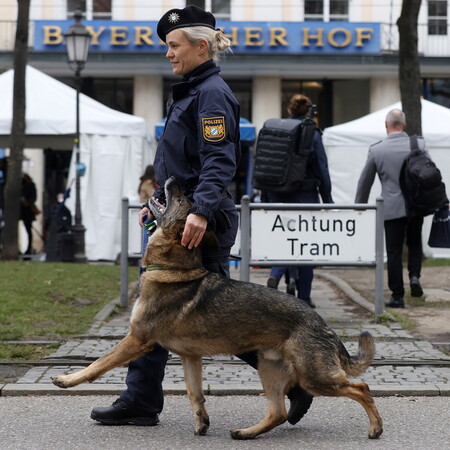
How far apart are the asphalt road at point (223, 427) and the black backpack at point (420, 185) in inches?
177

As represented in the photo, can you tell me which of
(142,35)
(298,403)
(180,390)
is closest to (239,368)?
(180,390)

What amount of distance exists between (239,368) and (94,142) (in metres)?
11.7

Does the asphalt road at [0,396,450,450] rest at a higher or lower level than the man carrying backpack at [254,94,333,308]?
lower

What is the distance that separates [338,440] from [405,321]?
15.3ft

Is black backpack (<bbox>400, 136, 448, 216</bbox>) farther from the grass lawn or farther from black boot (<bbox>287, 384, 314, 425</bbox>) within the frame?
black boot (<bbox>287, 384, 314, 425</bbox>)

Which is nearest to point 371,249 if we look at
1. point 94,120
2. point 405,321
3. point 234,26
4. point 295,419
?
point 405,321

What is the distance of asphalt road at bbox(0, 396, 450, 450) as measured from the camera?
5344 millimetres

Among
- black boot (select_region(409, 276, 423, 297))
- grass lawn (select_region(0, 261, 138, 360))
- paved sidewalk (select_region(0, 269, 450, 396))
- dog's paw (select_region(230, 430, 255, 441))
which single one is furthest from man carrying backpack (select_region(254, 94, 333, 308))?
dog's paw (select_region(230, 430, 255, 441))

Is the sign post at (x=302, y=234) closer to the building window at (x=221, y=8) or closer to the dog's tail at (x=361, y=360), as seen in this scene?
the dog's tail at (x=361, y=360)

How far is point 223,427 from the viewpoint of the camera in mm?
5793

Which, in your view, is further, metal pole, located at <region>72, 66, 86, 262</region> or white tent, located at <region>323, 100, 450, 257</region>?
white tent, located at <region>323, 100, 450, 257</region>

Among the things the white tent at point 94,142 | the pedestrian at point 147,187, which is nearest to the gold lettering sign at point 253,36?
the white tent at point 94,142

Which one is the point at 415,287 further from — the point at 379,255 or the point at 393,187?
the point at 379,255

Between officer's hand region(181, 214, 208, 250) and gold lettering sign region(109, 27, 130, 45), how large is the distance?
24933mm
